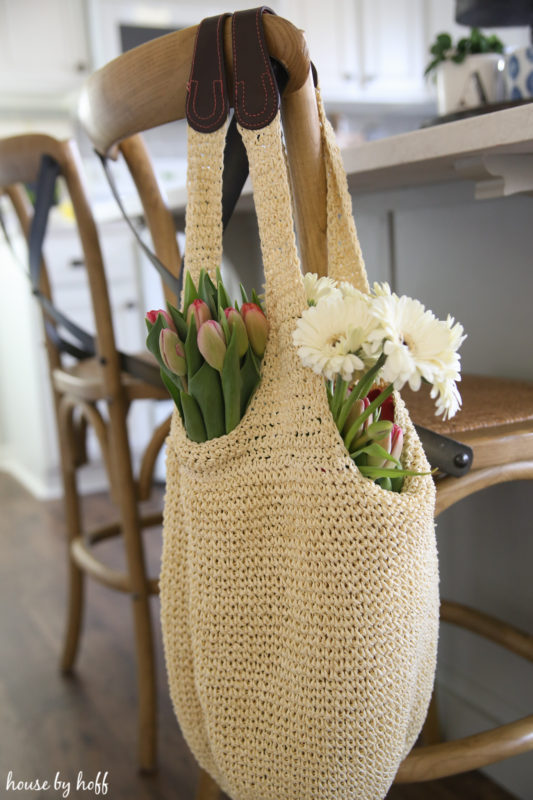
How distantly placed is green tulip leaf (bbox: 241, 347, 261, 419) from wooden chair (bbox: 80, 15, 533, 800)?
12cm

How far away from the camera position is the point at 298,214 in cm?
67

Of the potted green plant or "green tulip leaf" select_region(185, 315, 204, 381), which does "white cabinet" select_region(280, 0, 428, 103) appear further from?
"green tulip leaf" select_region(185, 315, 204, 381)

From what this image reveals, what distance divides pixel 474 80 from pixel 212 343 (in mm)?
705

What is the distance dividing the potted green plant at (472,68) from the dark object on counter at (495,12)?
0.14 meters

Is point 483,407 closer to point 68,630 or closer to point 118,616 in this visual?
point 68,630

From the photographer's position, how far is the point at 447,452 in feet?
2.33

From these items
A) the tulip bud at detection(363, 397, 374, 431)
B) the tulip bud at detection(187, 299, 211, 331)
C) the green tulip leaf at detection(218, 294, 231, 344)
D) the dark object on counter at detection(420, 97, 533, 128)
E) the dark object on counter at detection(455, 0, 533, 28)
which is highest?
the dark object on counter at detection(455, 0, 533, 28)

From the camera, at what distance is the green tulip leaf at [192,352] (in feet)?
2.00

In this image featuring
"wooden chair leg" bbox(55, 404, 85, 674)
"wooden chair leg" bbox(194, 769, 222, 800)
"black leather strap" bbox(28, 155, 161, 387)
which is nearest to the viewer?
"wooden chair leg" bbox(194, 769, 222, 800)

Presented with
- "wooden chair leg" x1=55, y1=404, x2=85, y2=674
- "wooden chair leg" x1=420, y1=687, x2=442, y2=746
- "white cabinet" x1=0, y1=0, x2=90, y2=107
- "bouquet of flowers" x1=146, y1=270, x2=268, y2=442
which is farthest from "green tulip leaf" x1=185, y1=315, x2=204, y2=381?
"white cabinet" x1=0, y1=0, x2=90, y2=107

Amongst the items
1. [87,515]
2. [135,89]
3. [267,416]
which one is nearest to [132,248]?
[87,515]

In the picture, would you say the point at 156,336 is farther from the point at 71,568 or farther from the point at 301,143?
the point at 71,568

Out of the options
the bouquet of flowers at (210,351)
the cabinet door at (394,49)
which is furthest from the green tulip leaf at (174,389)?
the cabinet door at (394,49)

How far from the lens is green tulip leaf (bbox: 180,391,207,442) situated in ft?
2.06
